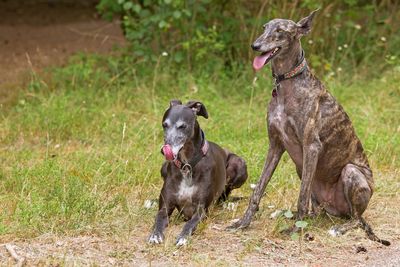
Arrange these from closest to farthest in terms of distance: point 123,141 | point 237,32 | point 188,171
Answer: point 188,171, point 123,141, point 237,32

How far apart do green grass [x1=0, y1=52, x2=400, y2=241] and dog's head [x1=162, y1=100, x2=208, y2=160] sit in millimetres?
669

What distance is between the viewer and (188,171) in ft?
21.2

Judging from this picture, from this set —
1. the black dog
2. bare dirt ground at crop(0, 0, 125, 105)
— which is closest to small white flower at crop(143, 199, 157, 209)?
the black dog

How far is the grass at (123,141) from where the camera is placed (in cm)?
645

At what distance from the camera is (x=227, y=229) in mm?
6336

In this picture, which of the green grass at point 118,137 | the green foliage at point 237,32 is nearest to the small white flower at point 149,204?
the green grass at point 118,137

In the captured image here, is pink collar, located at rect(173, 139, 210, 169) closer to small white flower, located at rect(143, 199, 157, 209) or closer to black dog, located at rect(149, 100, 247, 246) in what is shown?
black dog, located at rect(149, 100, 247, 246)

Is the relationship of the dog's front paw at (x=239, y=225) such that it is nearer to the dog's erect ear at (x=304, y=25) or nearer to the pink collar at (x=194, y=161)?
the pink collar at (x=194, y=161)

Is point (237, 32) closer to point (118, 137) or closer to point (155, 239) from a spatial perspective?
point (118, 137)

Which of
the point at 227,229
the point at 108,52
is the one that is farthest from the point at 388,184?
the point at 108,52

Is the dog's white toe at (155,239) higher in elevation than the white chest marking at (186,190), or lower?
lower

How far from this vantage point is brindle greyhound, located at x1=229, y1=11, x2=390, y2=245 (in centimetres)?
621

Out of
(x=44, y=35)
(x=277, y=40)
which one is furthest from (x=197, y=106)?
(x=44, y=35)

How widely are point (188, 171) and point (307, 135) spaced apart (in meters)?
0.91
